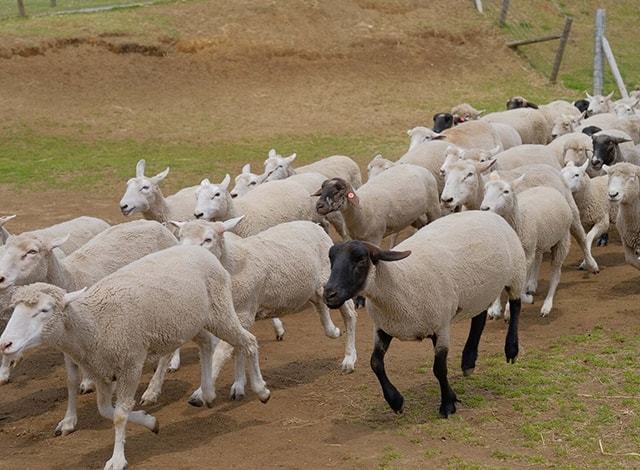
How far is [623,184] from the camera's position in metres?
11.3

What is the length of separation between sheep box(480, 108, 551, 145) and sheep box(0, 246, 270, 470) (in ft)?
31.0

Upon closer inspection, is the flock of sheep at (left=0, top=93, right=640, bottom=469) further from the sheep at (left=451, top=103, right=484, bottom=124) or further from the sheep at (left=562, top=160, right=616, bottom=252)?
the sheep at (left=451, top=103, right=484, bottom=124)

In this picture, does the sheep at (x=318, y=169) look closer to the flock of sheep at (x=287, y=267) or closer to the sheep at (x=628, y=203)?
the flock of sheep at (x=287, y=267)

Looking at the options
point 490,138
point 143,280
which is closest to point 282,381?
point 143,280

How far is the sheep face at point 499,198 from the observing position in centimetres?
1005

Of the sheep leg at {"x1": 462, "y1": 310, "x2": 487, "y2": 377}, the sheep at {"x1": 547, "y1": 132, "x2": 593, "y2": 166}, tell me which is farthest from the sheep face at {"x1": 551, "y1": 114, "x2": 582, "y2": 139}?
the sheep leg at {"x1": 462, "y1": 310, "x2": 487, "y2": 377}

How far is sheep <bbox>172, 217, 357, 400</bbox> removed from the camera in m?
8.48

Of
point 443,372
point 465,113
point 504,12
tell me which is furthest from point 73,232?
point 504,12

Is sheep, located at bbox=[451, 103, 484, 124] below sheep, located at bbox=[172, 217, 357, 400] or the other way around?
below

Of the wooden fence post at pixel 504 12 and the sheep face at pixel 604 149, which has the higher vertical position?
the sheep face at pixel 604 149

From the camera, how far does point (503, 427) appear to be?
7.56m

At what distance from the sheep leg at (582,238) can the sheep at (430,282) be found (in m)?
3.25

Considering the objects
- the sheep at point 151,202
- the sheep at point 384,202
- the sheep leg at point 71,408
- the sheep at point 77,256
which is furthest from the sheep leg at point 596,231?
the sheep leg at point 71,408

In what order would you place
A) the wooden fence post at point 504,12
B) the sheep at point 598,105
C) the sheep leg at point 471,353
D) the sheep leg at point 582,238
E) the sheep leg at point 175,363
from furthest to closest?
the wooden fence post at point 504,12 < the sheep at point 598,105 < the sheep leg at point 582,238 < the sheep leg at point 175,363 < the sheep leg at point 471,353
